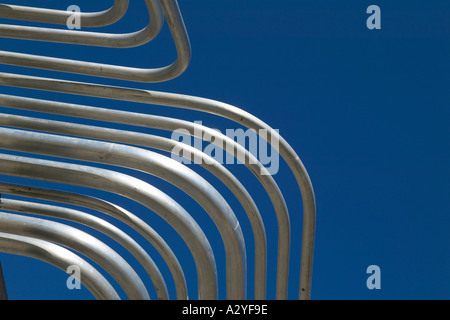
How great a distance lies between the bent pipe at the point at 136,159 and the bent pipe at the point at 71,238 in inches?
12.2

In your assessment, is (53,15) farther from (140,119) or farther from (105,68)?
(140,119)

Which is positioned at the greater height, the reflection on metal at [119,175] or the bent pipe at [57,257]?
the reflection on metal at [119,175]

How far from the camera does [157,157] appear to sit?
2859 millimetres

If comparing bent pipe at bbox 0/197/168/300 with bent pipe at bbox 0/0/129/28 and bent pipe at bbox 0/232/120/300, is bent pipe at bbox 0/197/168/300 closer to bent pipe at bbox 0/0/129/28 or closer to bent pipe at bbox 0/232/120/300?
bent pipe at bbox 0/232/120/300

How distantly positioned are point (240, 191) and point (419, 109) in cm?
646

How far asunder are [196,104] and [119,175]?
82 cm

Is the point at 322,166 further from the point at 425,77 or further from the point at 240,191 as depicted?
the point at 240,191

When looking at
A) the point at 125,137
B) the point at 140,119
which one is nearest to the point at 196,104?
the point at 140,119

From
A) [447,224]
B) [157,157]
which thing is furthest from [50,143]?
[447,224]

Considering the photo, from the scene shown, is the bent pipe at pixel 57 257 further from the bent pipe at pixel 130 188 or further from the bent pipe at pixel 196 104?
the bent pipe at pixel 196 104

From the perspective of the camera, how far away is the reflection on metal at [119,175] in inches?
108

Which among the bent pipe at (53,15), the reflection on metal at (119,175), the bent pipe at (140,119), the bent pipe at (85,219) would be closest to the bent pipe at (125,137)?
the reflection on metal at (119,175)

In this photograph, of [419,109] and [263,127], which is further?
[419,109]

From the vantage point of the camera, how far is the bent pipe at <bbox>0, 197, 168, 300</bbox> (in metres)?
2.98
